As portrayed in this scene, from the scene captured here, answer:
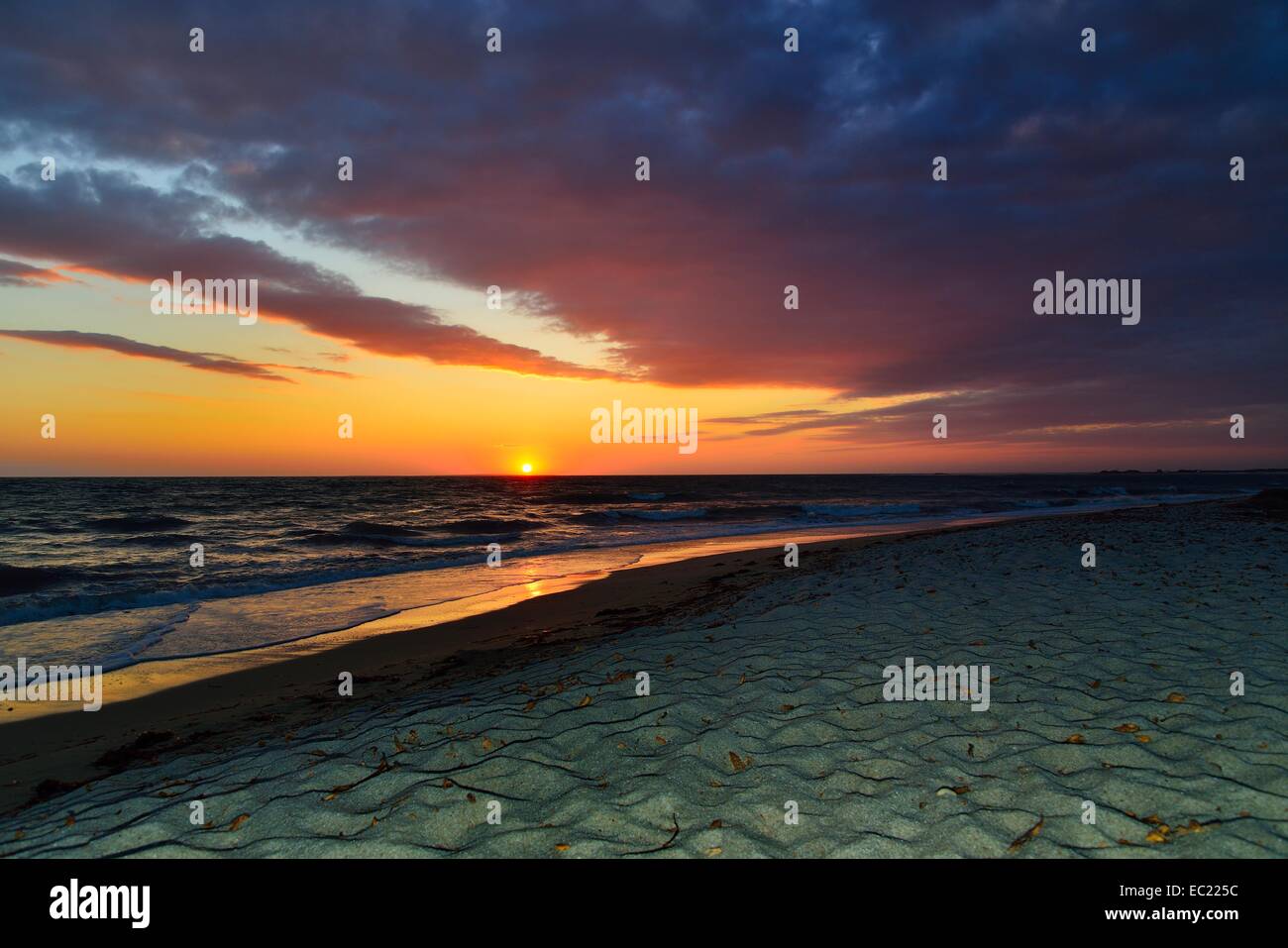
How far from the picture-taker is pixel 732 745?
5523mm

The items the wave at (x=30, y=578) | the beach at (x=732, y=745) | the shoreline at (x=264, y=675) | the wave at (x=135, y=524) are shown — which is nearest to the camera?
the beach at (x=732, y=745)

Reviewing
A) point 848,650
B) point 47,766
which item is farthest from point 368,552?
point 848,650

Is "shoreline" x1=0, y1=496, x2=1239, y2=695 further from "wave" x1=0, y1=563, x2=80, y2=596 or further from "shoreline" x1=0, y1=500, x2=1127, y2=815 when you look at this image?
"wave" x1=0, y1=563, x2=80, y2=596

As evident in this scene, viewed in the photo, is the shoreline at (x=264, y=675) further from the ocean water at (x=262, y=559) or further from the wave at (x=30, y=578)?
the wave at (x=30, y=578)

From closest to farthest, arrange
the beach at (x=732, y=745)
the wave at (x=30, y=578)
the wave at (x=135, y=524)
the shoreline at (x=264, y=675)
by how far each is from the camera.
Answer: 1. the beach at (x=732, y=745)
2. the shoreline at (x=264, y=675)
3. the wave at (x=30, y=578)
4. the wave at (x=135, y=524)

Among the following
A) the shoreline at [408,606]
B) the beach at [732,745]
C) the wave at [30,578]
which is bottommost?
the shoreline at [408,606]

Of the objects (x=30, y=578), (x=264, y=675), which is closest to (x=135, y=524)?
(x=30, y=578)

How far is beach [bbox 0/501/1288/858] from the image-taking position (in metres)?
4.23

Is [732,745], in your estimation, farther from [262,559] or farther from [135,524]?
[135,524]

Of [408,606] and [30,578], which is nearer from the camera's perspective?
[408,606]

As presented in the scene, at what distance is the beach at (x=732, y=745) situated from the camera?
13.9 ft

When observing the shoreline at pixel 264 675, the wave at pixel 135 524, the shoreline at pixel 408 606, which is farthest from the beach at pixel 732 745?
the wave at pixel 135 524

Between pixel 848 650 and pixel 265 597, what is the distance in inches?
584

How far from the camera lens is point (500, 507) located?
178 feet
